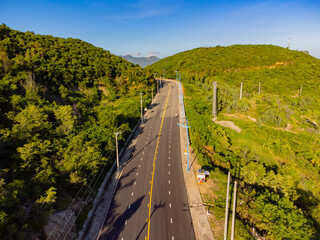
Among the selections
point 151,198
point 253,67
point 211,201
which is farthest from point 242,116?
point 253,67

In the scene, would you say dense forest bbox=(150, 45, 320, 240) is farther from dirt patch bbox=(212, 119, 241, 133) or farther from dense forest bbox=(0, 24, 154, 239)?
dense forest bbox=(0, 24, 154, 239)

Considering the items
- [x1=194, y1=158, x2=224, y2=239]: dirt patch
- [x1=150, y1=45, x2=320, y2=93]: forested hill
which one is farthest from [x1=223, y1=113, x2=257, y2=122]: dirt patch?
[x1=150, y1=45, x2=320, y2=93]: forested hill

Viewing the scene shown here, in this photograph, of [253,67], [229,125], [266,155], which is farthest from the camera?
[253,67]

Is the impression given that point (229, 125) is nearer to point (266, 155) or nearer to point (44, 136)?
point (266, 155)

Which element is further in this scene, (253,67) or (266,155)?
(253,67)

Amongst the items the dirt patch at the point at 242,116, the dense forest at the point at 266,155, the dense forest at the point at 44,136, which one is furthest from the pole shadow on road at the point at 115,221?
the dirt patch at the point at 242,116

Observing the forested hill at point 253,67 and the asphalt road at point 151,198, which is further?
the forested hill at point 253,67

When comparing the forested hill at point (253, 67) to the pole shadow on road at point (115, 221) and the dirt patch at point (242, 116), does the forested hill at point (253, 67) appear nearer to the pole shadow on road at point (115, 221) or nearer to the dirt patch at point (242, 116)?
the dirt patch at point (242, 116)
